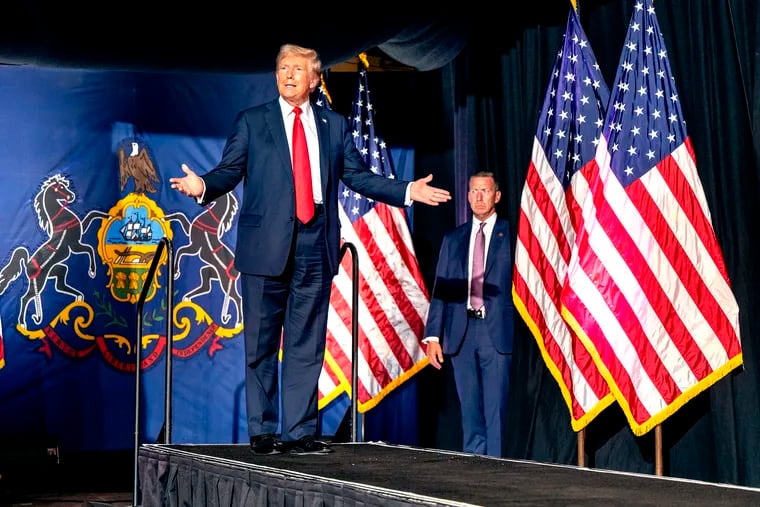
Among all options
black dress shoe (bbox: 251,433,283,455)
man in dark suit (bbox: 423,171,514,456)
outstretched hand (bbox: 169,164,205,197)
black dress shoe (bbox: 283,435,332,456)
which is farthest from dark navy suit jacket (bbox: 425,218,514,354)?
outstretched hand (bbox: 169,164,205,197)

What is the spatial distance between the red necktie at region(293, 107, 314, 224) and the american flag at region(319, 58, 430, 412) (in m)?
3.33

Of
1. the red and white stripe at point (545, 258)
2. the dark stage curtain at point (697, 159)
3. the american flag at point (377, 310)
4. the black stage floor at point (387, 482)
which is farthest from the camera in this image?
the american flag at point (377, 310)

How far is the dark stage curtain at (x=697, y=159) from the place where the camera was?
5426mm

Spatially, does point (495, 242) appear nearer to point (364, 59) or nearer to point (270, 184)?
point (270, 184)

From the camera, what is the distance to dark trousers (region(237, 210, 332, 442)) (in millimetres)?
4402

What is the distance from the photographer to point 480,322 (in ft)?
20.3

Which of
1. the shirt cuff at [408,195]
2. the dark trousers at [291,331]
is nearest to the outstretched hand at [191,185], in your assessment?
the dark trousers at [291,331]

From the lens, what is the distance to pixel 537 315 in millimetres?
6375

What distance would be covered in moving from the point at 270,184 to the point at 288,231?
0.20 metres

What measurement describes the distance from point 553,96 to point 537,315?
1258 millimetres

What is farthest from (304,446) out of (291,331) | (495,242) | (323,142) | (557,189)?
(557,189)

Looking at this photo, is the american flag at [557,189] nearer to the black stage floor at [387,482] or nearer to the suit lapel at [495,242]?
the suit lapel at [495,242]

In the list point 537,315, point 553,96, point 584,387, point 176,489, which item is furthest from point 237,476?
point 553,96

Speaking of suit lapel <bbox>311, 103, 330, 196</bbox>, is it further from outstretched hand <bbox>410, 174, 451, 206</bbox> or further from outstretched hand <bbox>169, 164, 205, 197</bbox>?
outstretched hand <bbox>169, 164, 205, 197</bbox>
